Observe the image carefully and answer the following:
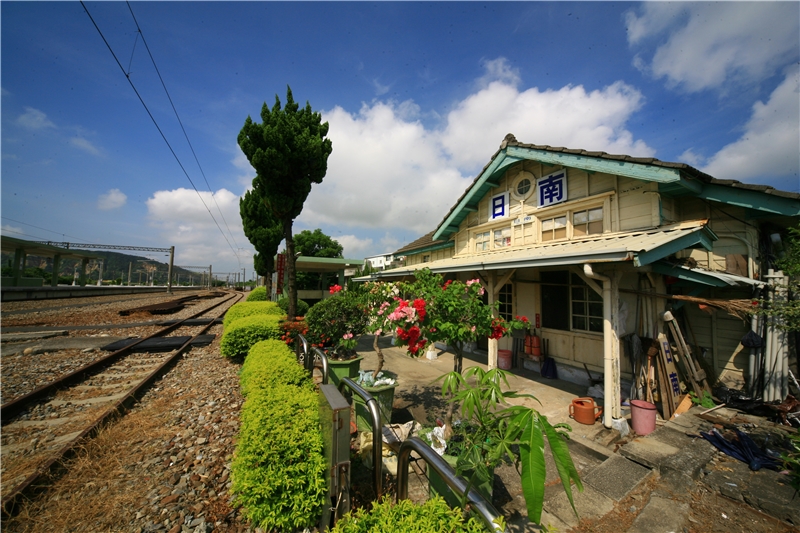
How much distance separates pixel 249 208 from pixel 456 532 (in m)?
23.0

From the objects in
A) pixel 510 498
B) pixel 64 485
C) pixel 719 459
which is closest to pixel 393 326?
pixel 510 498

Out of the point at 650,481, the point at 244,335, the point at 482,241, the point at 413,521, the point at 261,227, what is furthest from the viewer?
the point at 261,227

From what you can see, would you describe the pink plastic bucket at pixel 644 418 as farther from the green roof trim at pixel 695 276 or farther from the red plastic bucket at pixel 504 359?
the red plastic bucket at pixel 504 359

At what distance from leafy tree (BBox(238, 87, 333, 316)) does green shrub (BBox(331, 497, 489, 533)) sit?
26.8 ft

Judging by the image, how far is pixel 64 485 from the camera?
9.45 ft

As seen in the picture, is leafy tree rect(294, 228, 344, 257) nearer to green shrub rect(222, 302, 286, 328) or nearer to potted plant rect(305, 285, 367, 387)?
green shrub rect(222, 302, 286, 328)

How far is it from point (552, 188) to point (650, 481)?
21.2 ft

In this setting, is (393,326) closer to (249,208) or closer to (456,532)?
(456,532)

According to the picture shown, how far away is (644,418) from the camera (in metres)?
4.61

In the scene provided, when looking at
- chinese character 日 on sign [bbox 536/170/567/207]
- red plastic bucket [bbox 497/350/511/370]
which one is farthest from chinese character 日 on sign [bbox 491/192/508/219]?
red plastic bucket [bbox 497/350/511/370]

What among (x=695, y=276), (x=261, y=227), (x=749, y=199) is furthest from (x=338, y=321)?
(x=261, y=227)

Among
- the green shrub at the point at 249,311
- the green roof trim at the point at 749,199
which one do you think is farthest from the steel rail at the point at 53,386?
the green roof trim at the point at 749,199

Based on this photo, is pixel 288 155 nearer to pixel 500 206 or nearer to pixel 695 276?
pixel 500 206

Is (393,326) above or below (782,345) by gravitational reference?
above
